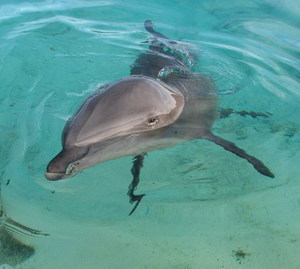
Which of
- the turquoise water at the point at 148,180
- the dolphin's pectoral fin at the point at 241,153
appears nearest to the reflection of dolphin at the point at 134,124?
the dolphin's pectoral fin at the point at 241,153

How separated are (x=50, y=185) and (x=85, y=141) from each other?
883 mm

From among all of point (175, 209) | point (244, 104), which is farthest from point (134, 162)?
point (244, 104)

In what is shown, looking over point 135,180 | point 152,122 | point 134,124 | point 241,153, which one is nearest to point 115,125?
point 134,124

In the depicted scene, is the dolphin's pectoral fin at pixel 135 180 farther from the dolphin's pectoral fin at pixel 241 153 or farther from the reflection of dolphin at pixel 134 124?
the dolphin's pectoral fin at pixel 241 153

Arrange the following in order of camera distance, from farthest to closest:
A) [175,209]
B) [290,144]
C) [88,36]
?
1. [88,36]
2. [290,144]
3. [175,209]

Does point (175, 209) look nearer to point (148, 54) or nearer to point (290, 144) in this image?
point (290, 144)

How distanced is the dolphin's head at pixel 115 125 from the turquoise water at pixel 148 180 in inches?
19.8

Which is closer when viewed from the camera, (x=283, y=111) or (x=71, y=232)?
(x=71, y=232)

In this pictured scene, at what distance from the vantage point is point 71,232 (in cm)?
341

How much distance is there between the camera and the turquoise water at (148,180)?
330 cm

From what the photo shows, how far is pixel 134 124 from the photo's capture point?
142 inches

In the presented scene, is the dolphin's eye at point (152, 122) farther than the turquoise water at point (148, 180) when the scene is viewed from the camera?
Yes

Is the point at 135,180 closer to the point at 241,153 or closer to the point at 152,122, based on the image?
the point at 152,122

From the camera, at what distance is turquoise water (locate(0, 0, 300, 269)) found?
3299 mm
